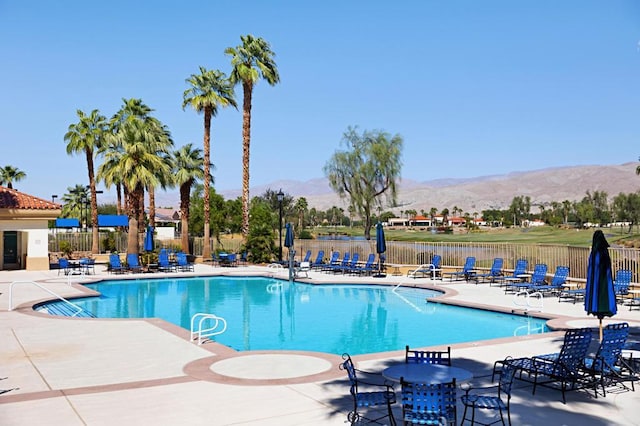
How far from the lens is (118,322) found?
49.5ft

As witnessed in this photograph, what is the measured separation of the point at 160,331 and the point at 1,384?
4954 mm

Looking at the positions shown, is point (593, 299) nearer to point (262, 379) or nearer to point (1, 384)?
point (262, 379)

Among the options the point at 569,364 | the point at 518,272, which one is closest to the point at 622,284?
the point at 518,272

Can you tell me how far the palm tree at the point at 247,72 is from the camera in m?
39.7

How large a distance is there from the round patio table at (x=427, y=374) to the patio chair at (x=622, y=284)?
13082 mm

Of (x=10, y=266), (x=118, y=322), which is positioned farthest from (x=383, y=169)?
(x=118, y=322)

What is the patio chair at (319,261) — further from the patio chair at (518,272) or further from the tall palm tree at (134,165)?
the tall palm tree at (134,165)

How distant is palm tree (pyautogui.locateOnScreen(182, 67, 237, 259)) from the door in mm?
10802

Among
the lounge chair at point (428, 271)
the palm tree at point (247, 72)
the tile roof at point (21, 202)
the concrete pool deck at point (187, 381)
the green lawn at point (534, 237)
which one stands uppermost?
the palm tree at point (247, 72)

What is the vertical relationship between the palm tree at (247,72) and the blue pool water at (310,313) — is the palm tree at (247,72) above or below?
above

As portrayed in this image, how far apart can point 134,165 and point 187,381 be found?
1022 inches

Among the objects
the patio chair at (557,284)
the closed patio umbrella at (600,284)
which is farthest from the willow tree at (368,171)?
the closed patio umbrella at (600,284)

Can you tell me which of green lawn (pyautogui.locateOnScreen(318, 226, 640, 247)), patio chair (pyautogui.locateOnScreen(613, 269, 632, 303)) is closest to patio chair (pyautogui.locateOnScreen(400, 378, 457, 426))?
patio chair (pyautogui.locateOnScreen(613, 269, 632, 303))

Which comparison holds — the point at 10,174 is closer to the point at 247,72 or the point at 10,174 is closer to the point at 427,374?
the point at 247,72
